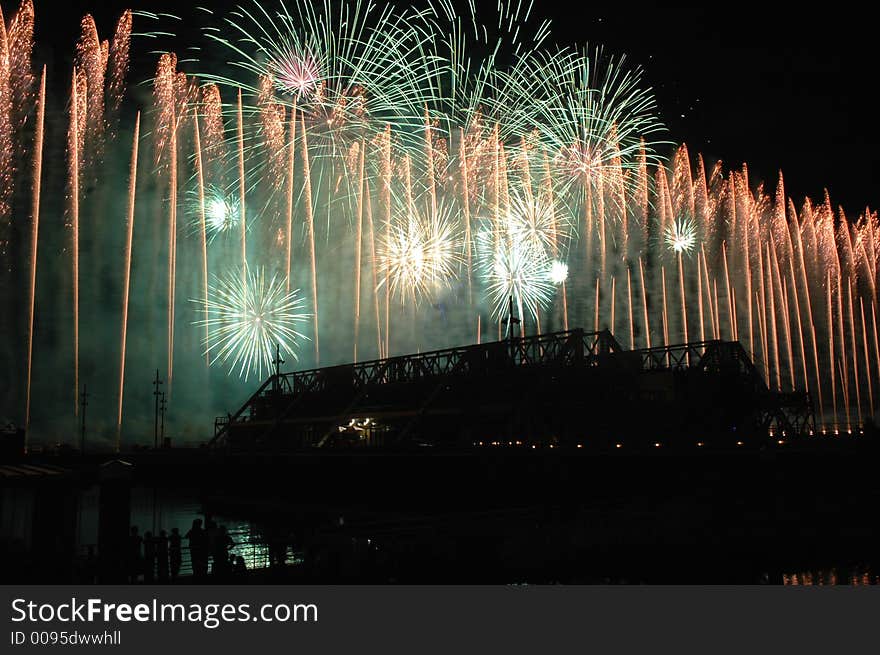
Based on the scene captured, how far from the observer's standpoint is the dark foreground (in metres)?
15.3

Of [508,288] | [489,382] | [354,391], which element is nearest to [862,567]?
[489,382]

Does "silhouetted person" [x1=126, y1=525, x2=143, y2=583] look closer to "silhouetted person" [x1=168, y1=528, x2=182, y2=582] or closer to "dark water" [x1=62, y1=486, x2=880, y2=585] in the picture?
"silhouetted person" [x1=168, y1=528, x2=182, y2=582]

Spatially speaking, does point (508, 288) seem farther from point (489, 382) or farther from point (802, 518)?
point (802, 518)

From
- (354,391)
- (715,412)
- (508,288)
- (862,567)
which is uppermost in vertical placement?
(508,288)

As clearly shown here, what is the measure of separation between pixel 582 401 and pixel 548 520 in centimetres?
1336

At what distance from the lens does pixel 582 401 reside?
3500 cm

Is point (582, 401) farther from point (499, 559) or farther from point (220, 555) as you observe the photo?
point (220, 555)

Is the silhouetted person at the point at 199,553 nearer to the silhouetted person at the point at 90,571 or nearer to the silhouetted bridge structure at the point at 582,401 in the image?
the silhouetted person at the point at 90,571

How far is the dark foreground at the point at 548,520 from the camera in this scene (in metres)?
15.3

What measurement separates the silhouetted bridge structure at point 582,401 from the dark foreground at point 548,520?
259 cm

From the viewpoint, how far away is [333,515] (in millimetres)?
32375

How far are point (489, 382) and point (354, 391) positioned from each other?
43.3ft

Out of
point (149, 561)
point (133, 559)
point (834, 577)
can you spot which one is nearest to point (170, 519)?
point (149, 561)
